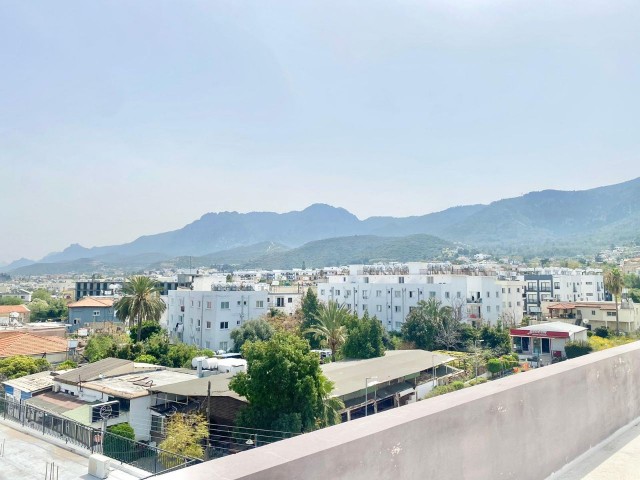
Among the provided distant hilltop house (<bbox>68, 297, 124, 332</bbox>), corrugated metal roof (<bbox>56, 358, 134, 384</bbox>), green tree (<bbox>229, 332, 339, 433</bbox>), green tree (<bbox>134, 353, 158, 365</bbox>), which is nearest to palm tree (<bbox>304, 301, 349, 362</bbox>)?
green tree (<bbox>134, 353, 158, 365</bbox>)

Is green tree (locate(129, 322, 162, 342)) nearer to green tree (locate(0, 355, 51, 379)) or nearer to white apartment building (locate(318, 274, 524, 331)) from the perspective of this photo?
green tree (locate(0, 355, 51, 379))

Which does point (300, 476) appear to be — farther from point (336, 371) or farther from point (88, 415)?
point (336, 371)

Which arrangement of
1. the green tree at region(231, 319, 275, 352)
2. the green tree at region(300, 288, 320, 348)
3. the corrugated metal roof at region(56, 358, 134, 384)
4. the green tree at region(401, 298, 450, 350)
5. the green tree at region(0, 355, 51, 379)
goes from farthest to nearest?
the green tree at region(300, 288, 320, 348) → the green tree at region(401, 298, 450, 350) → the green tree at region(231, 319, 275, 352) → the green tree at region(0, 355, 51, 379) → the corrugated metal roof at region(56, 358, 134, 384)

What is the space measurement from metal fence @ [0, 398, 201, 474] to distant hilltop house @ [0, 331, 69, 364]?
17.9 metres

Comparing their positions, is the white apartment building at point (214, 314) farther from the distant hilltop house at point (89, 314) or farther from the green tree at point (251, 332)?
the distant hilltop house at point (89, 314)

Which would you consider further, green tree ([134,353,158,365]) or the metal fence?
green tree ([134,353,158,365])

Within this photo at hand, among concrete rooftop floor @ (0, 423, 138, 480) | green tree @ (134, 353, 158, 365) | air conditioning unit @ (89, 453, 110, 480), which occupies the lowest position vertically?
green tree @ (134, 353, 158, 365)

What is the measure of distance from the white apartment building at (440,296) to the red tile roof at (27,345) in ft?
99.9

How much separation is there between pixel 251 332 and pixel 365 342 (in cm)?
1177

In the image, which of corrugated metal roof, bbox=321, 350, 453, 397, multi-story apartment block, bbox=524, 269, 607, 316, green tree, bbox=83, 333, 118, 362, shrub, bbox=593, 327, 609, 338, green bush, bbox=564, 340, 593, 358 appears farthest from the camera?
multi-story apartment block, bbox=524, 269, 607, 316

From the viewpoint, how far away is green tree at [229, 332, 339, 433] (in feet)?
54.6

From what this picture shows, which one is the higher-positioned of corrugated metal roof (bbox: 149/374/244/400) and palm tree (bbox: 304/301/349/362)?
palm tree (bbox: 304/301/349/362)

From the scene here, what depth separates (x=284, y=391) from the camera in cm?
1684

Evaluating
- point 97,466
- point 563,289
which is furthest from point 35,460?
point 563,289
